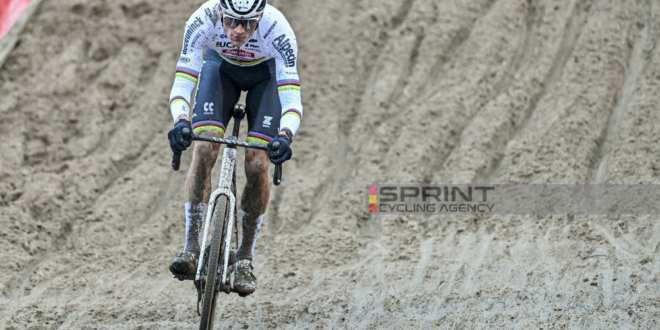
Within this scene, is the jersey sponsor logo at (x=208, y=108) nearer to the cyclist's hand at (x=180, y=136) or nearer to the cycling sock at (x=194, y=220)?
the cyclist's hand at (x=180, y=136)

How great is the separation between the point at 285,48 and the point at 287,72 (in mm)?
195

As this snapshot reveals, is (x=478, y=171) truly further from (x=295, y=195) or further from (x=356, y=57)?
(x=356, y=57)

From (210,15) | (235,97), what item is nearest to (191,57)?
(210,15)

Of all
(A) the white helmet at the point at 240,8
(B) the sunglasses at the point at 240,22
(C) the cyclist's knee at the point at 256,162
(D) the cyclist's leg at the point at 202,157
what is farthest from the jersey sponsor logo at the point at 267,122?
(A) the white helmet at the point at 240,8

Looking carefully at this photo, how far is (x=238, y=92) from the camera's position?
22.2 feet

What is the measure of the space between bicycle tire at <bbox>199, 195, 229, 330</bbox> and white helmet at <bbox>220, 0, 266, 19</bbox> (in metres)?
1.41

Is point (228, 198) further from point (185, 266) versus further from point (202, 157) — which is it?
point (185, 266)

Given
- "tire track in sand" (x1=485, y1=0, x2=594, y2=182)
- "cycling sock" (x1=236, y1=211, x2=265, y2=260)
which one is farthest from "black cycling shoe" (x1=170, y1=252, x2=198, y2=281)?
"tire track in sand" (x1=485, y1=0, x2=594, y2=182)

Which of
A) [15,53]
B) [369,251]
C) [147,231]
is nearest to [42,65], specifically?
[15,53]

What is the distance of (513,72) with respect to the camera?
36.7 ft

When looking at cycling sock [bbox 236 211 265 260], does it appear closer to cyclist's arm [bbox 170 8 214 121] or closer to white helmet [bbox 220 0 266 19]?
cyclist's arm [bbox 170 8 214 121]

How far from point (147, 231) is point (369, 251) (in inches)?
99.3

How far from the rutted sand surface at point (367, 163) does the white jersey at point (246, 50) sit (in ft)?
6.72

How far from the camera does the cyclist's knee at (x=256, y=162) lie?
6.30 metres
